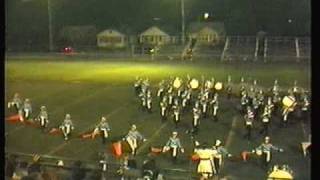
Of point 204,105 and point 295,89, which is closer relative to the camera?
point 295,89

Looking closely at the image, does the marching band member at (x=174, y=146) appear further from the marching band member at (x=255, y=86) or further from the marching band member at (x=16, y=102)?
the marching band member at (x=16, y=102)

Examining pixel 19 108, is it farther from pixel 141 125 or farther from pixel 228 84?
pixel 228 84

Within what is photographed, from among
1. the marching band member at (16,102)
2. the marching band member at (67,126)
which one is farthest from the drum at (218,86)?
the marching band member at (16,102)

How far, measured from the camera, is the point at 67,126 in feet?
7.09

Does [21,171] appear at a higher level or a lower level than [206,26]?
lower

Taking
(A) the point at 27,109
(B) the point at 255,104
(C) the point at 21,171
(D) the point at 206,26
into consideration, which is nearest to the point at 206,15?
(D) the point at 206,26

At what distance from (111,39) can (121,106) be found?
250 mm

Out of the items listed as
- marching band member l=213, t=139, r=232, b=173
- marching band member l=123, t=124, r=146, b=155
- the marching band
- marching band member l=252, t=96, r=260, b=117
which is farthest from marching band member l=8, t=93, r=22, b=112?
marching band member l=252, t=96, r=260, b=117

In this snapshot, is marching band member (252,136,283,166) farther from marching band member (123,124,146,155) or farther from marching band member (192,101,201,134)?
marching band member (123,124,146,155)

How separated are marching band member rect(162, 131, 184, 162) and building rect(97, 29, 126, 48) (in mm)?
391

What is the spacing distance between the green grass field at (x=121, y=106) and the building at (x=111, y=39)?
0.21 ft

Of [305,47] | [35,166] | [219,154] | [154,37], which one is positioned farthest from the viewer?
[35,166]

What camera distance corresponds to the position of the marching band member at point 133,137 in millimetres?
2074

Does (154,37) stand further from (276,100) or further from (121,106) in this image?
(276,100)
